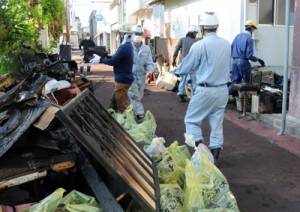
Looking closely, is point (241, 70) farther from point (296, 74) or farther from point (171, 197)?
point (171, 197)

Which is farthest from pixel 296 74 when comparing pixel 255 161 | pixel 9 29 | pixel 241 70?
pixel 9 29

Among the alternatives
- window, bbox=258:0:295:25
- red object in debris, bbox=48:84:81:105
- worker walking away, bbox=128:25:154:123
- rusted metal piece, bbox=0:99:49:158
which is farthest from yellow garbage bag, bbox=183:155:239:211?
window, bbox=258:0:295:25

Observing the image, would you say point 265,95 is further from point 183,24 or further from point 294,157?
point 183,24

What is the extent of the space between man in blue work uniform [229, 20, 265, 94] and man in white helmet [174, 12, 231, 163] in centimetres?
370

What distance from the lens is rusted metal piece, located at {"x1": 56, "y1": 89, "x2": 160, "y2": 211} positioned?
277 cm

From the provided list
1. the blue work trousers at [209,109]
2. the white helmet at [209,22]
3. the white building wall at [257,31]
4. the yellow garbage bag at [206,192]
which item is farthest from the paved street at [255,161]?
the white building wall at [257,31]

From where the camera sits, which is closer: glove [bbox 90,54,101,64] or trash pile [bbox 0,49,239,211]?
trash pile [bbox 0,49,239,211]

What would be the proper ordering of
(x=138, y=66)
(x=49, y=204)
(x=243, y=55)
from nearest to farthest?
(x=49, y=204) < (x=138, y=66) < (x=243, y=55)

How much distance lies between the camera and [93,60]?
6484 mm

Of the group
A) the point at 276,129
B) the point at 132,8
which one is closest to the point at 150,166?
the point at 276,129

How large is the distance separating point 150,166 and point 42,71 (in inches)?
93.5

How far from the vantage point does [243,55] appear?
8547mm

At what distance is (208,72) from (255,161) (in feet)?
4.91

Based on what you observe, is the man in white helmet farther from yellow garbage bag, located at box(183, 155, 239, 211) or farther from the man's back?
the man's back
